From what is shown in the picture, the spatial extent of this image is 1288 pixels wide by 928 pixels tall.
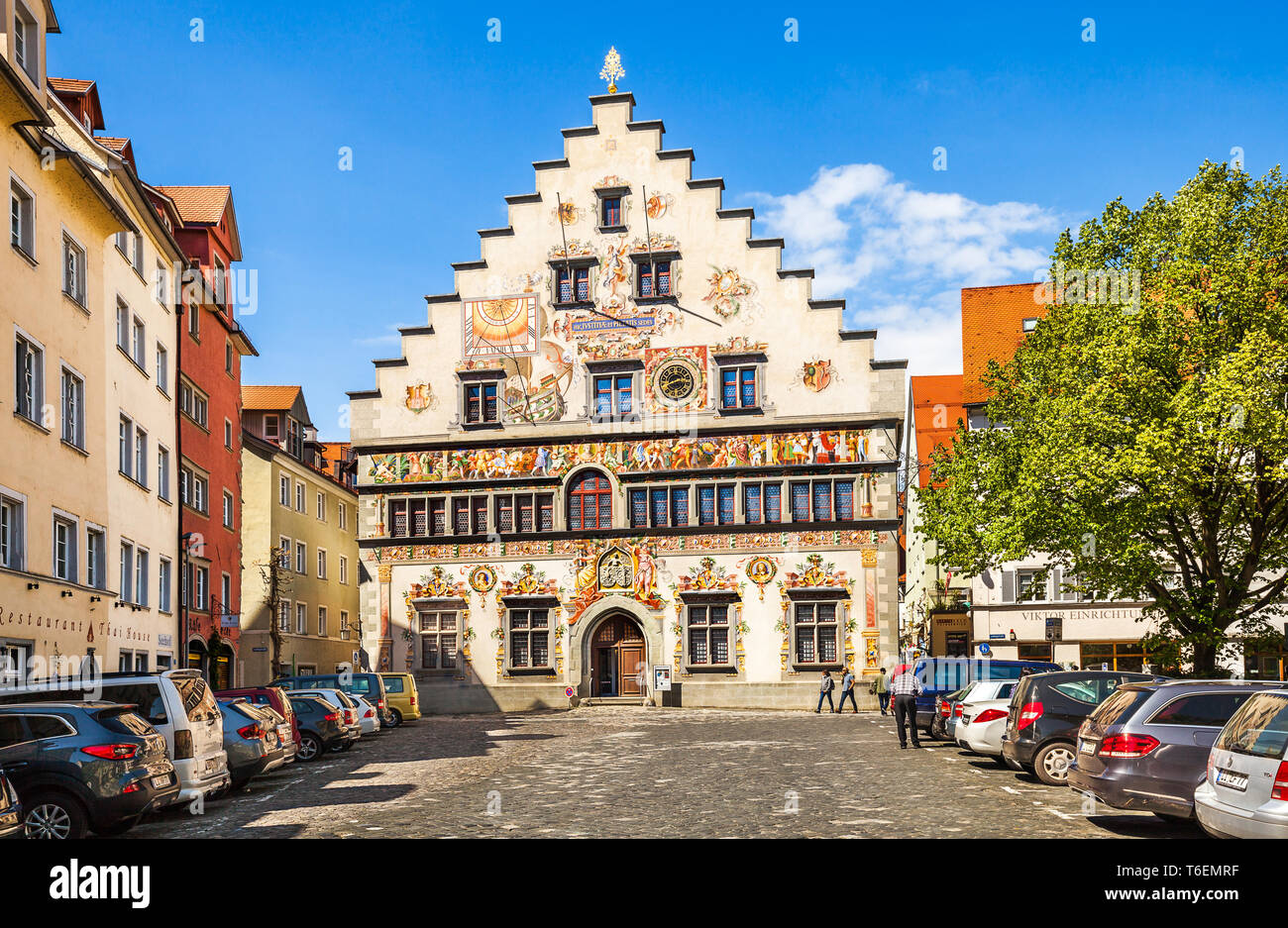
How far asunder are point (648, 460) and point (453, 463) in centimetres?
733

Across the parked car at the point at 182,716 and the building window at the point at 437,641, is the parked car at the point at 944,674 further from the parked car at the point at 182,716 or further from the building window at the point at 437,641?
the building window at the point at 437,641

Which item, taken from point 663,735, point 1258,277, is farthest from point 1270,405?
point 663,735

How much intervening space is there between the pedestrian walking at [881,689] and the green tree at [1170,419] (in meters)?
12.7

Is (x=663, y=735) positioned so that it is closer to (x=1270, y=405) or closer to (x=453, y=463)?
(x=1270, y=405)

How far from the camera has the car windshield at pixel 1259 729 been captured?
402 inches

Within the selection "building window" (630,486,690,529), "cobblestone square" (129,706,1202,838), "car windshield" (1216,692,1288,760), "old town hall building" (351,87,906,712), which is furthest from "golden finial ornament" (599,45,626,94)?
"car windshield" (1216,692,1288,760)

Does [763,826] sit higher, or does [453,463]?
[453,463]

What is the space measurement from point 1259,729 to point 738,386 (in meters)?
39.6

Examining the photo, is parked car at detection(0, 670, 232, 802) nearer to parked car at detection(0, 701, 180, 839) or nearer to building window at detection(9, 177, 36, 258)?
parked car at detection(0, 701, 180, 839)

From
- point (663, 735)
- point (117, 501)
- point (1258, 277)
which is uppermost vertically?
point (1258, 277)

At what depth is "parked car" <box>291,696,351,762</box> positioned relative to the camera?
26.7m

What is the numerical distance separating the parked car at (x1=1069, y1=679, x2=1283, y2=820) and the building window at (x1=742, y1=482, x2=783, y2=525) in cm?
3433

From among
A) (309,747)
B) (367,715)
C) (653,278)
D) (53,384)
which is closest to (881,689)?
(653,278)

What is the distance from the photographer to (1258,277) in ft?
96.0
